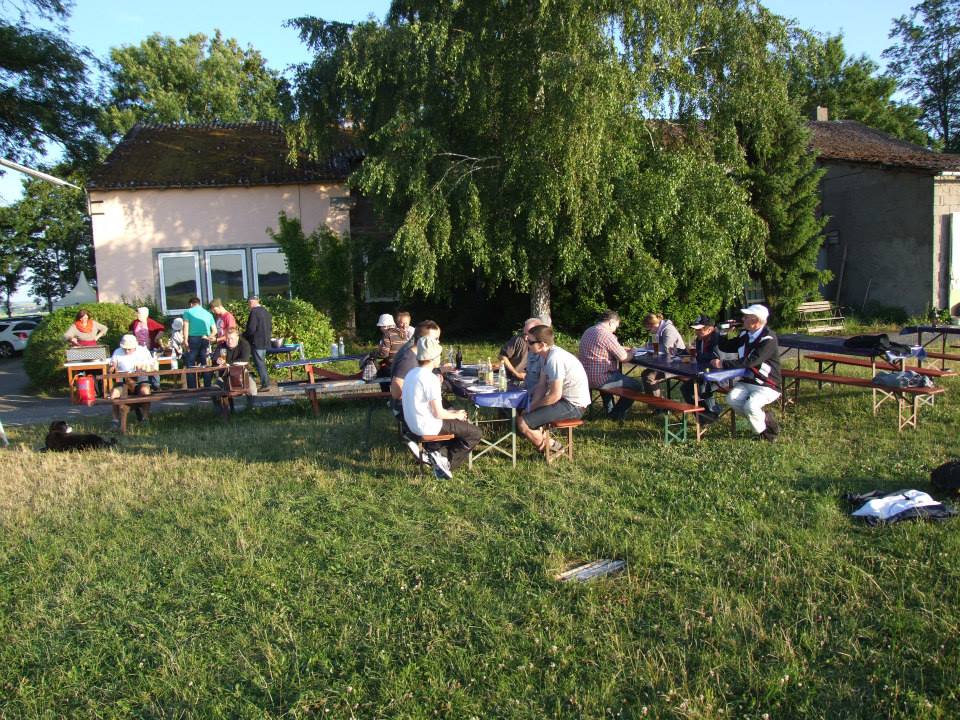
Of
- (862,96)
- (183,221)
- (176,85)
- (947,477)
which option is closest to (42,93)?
(183,221)

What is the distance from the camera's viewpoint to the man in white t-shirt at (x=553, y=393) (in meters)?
6.90

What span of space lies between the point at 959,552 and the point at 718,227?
1119cm

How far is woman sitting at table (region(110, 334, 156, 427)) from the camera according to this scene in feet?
34.1

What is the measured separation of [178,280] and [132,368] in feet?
29.2

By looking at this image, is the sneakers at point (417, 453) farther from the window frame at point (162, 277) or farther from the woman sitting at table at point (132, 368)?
the window frame at point (162, 277)

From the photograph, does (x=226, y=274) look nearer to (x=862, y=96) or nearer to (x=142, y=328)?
(x=142, y=328)

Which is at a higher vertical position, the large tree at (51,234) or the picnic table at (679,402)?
the large tree at (51,234)

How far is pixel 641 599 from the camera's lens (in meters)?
4.14

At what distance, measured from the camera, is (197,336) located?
12680 millimetres

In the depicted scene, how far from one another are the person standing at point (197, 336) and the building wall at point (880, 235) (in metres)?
17.3

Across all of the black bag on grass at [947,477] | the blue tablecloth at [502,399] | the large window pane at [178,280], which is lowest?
the black bag on grass at [947,477]

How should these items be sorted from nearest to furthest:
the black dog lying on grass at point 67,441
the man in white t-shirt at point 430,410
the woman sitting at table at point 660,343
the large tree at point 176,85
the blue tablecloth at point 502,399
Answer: the man in white t-shirt at point 430,410, the blue tablecloth at point 502,399, the black dog lying on grass at point 67,441, the woman sitting at table at point 660,343, the large tree at point 176,85

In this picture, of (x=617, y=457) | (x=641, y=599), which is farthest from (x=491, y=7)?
(x=641, y=599)

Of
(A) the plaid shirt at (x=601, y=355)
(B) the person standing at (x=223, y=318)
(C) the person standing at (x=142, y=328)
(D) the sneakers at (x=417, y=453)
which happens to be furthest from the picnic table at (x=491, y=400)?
(C) the person standing at (x=142, y=328)
